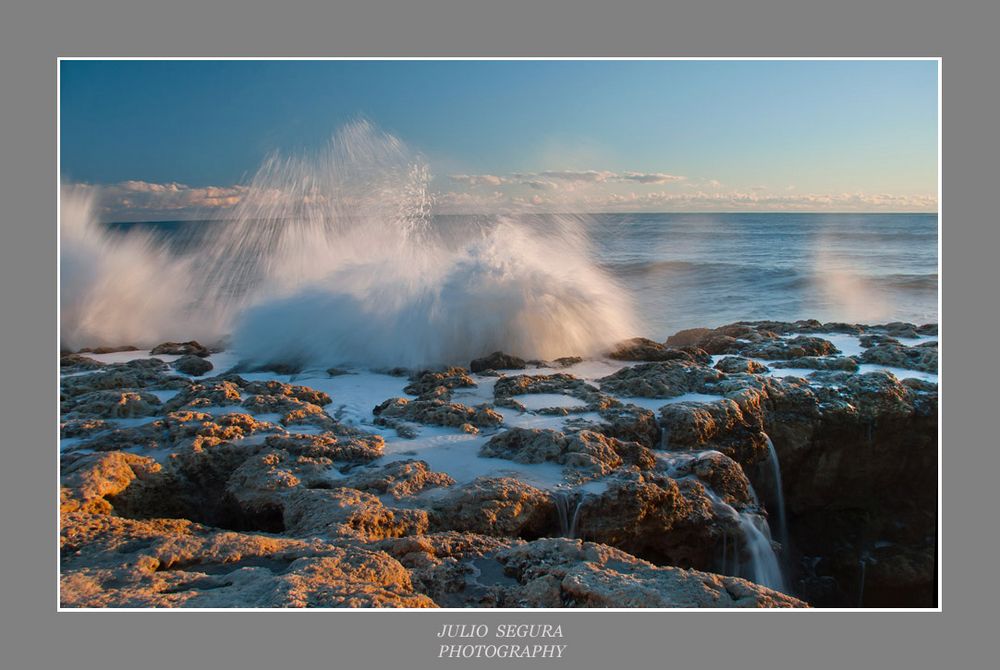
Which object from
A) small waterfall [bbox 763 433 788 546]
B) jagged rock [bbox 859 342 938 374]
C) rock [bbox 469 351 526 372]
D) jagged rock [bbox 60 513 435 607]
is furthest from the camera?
rock [bbox 469 351 526 372]

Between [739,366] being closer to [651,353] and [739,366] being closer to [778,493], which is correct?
[651,353]

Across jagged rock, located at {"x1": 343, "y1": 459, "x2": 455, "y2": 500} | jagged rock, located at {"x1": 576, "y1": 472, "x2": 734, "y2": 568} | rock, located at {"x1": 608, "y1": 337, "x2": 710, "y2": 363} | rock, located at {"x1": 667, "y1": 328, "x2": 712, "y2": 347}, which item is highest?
rock, located at {"x1": 667, "y1": 328, "x2": 712, "y2": 347}

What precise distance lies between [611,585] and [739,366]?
3675 millimetres

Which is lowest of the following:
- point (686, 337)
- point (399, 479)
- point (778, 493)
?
point (778, 493)

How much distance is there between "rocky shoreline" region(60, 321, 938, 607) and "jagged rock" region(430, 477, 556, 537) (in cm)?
1

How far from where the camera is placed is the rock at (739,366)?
18.9 feet

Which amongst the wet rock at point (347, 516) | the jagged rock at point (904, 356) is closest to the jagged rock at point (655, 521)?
the wet rock at point (347, 516)

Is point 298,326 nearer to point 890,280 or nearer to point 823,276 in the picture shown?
point 890,280

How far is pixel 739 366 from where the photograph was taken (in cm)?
580

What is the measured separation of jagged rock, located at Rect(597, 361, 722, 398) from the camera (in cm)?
514

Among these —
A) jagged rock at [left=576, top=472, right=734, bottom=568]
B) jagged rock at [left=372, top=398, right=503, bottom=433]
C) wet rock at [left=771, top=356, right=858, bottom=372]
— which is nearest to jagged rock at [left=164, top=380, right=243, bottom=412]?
jagged rock at [left=372, top=398, right=503, bottom=433]

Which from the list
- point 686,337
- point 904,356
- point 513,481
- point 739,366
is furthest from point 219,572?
point 686,337

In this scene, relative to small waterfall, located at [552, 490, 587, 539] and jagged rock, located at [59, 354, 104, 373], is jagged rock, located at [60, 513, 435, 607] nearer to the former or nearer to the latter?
small waterfall, located at [552, 490, 587, 539]

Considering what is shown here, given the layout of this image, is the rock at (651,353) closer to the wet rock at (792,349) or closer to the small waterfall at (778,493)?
the wet rock at (792,349)
